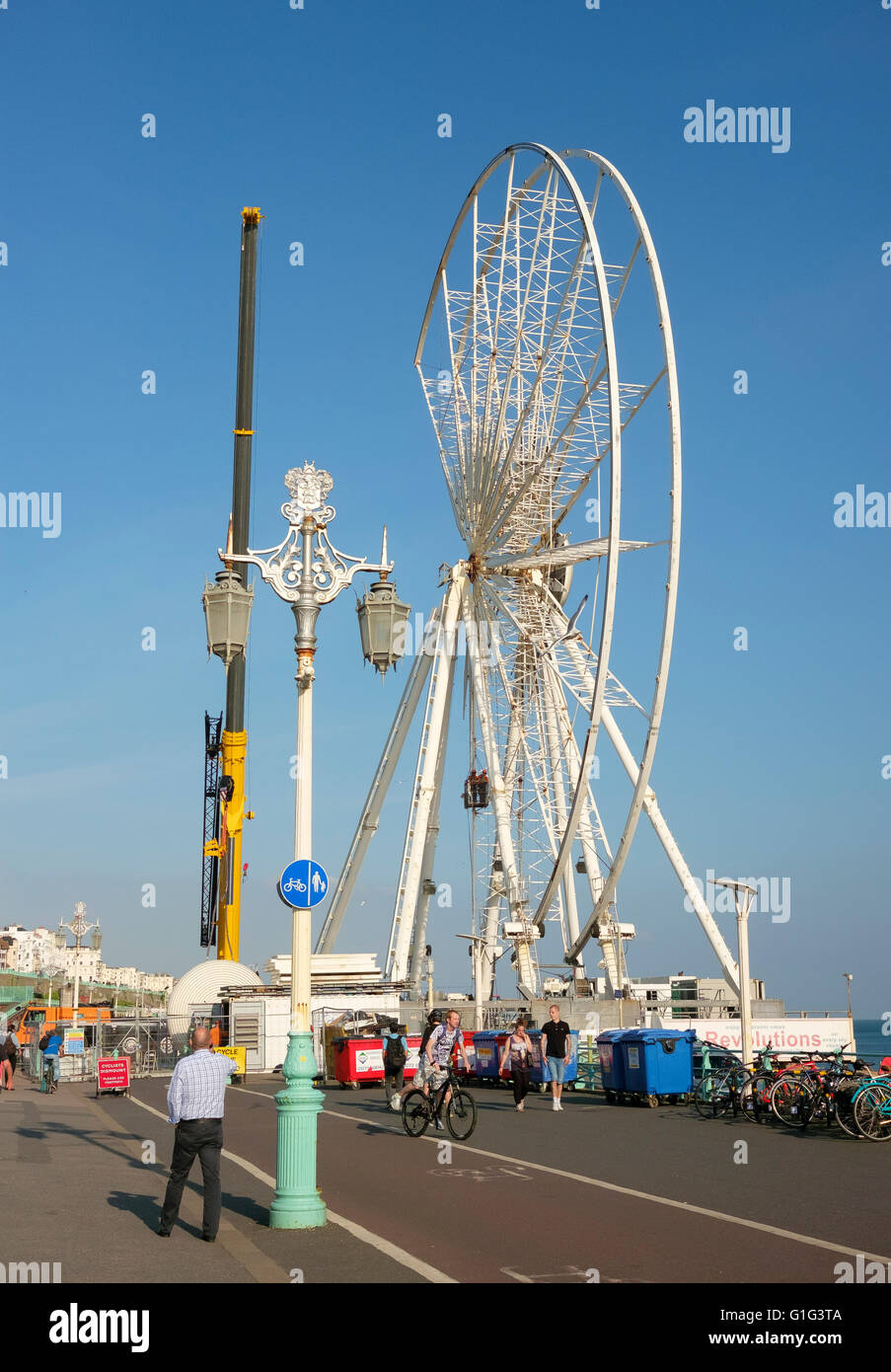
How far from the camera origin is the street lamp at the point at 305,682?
10055mm

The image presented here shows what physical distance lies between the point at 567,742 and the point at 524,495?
275 inches

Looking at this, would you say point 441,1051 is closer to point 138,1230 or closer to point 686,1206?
point 686,1206

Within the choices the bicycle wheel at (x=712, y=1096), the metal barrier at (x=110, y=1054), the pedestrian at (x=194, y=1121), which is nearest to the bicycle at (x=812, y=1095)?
the bicycle wheel at (x=712, y=1096)

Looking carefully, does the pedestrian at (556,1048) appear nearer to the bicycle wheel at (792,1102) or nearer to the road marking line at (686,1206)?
the bicycle wheel at (792,1102)

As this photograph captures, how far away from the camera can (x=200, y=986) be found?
43812mm

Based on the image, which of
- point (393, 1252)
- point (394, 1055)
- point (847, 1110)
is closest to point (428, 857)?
point (394, 1055)

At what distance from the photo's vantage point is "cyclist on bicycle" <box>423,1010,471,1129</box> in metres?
17.3

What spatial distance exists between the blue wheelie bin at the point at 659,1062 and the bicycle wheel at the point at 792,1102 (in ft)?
10.2

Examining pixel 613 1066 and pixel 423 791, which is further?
pixel 423 791

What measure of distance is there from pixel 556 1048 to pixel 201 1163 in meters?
12.2

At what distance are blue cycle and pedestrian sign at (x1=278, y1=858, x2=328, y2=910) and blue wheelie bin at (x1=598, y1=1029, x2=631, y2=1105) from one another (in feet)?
40.8

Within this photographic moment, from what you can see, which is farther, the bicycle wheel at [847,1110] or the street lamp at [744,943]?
the street lamp at [744,943]
